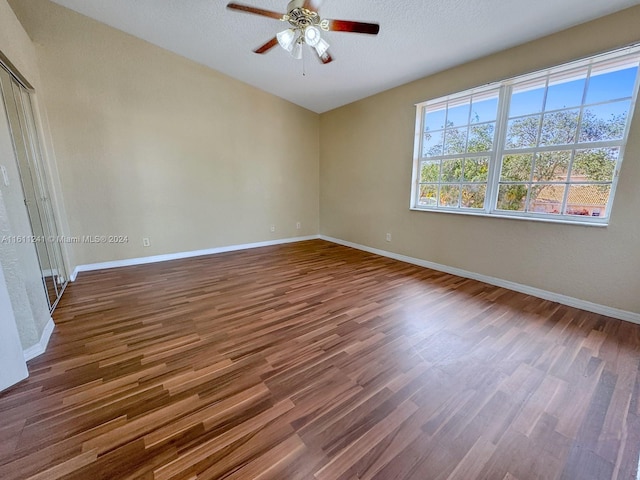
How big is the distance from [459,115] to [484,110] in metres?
0.30

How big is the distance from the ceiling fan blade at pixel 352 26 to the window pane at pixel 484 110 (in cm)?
190

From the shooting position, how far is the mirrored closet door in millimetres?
2314

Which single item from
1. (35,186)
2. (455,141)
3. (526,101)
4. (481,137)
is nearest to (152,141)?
(35,186)

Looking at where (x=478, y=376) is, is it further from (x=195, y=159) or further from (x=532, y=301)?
(x=195, y=159)

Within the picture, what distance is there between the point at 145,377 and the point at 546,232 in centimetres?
378

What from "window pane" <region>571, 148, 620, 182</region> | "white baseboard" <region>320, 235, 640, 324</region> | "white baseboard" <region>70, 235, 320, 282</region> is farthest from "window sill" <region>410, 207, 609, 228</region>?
"white baseboard" <region>70, 235, 320, 282</region>

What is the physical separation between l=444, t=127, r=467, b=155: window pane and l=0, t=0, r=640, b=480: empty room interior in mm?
43

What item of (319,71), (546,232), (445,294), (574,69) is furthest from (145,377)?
(574,69)

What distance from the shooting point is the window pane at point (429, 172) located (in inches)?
146

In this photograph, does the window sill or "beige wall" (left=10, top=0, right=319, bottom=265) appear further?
"beige wall" (left=10, top=0, right=319, bottom=265)

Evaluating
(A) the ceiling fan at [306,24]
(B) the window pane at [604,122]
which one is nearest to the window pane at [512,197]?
(B) the window pane at [604,122]

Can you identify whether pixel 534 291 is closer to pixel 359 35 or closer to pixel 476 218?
pixel 476 218

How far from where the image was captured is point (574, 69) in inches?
97.5

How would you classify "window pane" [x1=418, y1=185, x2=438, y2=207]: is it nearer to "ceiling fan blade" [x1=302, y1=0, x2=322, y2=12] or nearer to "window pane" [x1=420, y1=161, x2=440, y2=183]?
"window pane" [x1=420, y1=161, x2=440, y2=183]
